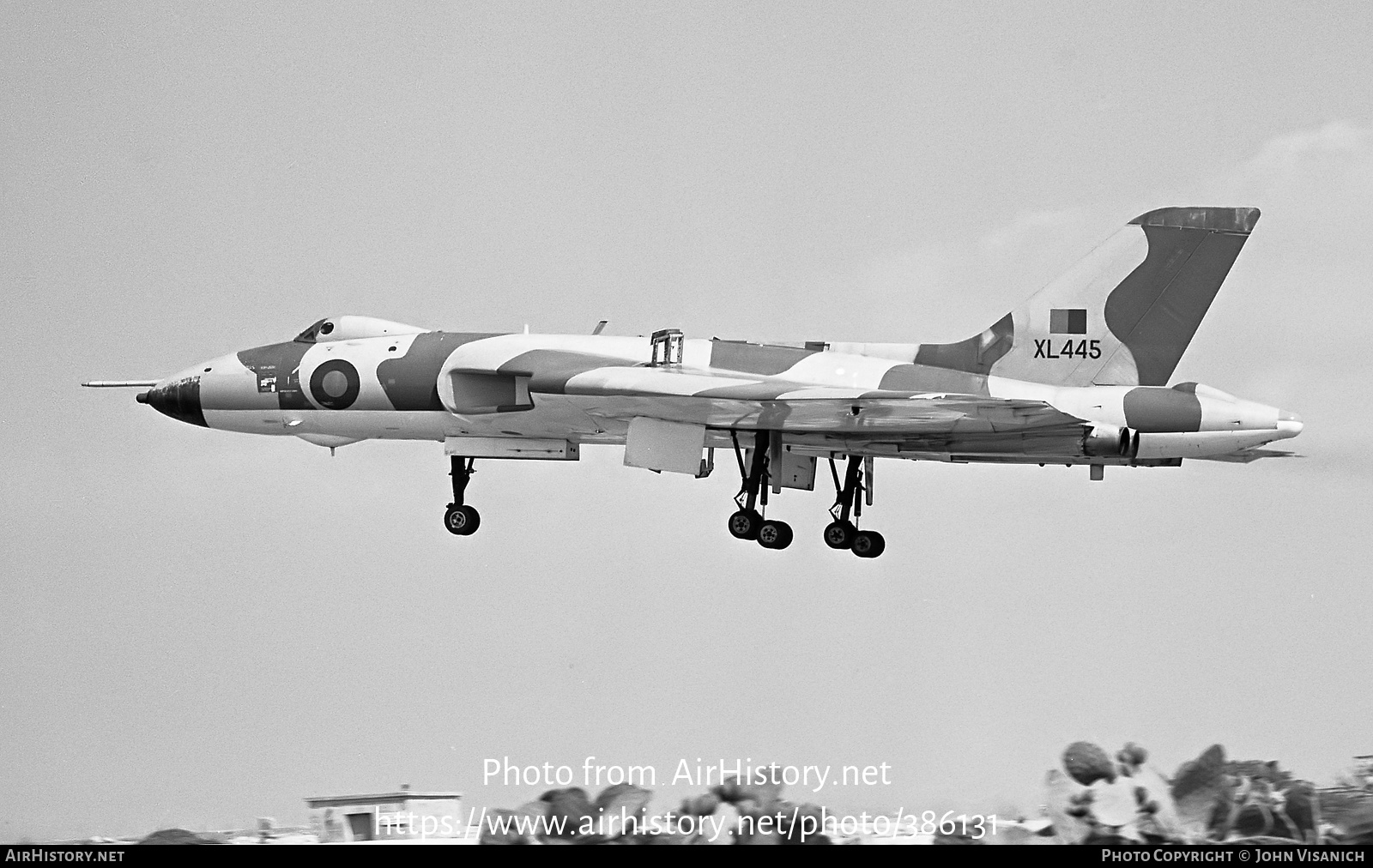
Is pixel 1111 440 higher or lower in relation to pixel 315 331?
lower

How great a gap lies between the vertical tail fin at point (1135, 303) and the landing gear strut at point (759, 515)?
3.66 m

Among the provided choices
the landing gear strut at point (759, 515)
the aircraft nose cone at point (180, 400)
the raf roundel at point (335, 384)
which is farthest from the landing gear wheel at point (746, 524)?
the aircraft nose cone at point (180, 400)

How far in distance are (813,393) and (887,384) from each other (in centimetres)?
149

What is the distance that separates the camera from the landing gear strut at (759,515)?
3534 centimetres

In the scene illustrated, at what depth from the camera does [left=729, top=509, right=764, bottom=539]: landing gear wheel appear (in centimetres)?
3541

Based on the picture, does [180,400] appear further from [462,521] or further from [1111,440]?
[1111,440]

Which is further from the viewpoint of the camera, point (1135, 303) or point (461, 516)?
point (461, 516)

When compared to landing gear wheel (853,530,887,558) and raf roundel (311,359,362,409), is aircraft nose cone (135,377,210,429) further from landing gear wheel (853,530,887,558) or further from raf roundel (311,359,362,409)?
landing gear wheel (853,530,887,558)

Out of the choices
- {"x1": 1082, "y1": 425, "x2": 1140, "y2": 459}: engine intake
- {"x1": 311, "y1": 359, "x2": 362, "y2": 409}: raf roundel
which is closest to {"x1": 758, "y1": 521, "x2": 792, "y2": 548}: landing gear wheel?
{"x1": 1082, "y1": 425, "x2": 1140, "y2": 459}: engine intake

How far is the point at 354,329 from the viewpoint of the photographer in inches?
1464

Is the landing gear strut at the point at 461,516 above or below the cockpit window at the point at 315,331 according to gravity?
below

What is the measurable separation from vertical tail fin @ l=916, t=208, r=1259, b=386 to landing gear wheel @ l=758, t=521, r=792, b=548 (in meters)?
3.93

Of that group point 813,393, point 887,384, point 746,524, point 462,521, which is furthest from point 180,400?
point 887,384

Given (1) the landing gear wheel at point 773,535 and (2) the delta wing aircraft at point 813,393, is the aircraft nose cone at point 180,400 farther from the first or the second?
(1) the landing gear wheel at point 773,535
